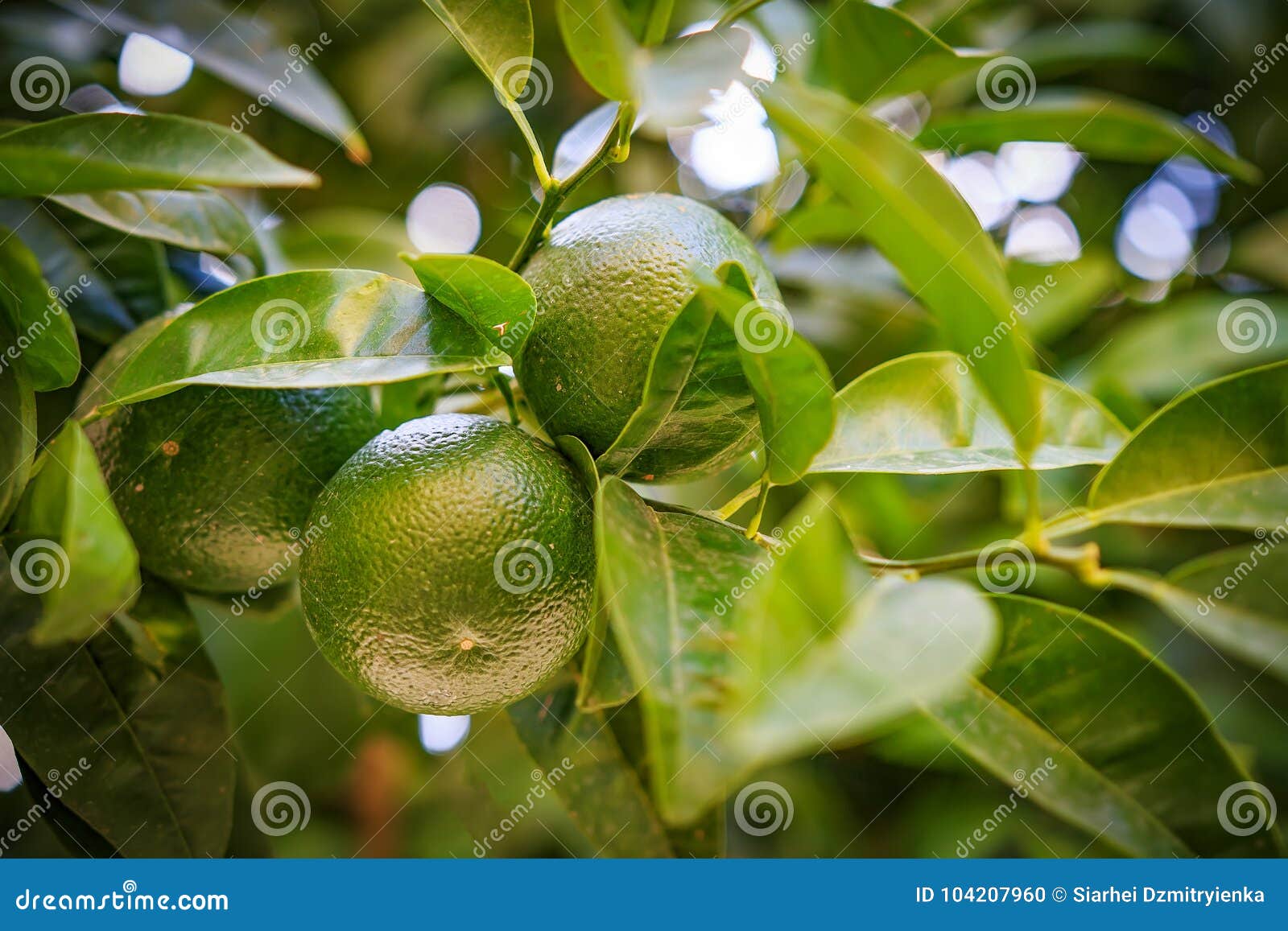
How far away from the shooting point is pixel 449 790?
146 cm

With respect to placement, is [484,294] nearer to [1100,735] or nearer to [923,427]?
[923,427]

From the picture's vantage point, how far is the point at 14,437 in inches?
23.3

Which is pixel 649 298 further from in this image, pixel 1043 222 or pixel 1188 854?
pixel 1043 222

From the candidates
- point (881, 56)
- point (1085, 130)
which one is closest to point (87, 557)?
point (881, 56)
